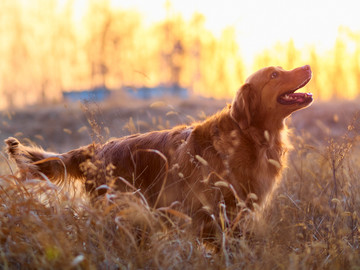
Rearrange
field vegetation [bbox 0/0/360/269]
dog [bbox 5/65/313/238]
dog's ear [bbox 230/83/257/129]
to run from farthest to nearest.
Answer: dog's ear [bbox 230/83/257/129] < dog [bbox 5/65/313/238] < field vegetation [bbox 0/0/360/269]

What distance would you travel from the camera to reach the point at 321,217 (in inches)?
127

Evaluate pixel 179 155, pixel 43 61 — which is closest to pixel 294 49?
pixel 179 155

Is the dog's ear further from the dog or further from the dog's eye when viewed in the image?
the dog's eye

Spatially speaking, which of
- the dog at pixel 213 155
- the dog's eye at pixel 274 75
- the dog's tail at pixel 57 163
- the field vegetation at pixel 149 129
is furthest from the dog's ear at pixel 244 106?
the dog's tail at pixel 57 163

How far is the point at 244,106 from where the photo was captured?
3041 mm

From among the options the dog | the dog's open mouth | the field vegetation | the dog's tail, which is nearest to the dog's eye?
the dog

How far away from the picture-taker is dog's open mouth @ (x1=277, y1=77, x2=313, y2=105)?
10.1ft

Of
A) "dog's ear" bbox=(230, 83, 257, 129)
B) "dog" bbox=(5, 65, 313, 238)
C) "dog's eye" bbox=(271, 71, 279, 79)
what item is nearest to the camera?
"dog" bbox=(5, 65, 313, 238)

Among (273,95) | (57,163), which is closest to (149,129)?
(57,163)

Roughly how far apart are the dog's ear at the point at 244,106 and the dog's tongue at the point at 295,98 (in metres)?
0.23

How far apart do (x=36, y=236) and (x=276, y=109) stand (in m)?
1.97

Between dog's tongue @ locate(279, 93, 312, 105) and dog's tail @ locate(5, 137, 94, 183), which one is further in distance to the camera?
dog's tail @ locate(5, 137, 94, 183)

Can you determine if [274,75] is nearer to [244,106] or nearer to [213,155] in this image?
[244,106]

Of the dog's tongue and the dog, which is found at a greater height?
the dog's tongue
